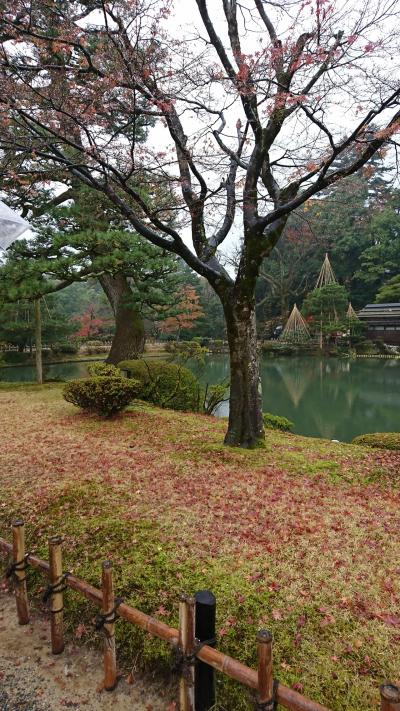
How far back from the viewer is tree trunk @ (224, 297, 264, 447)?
160 inches

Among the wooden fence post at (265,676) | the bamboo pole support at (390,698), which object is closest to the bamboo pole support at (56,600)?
the wooden fence post at (265,676)

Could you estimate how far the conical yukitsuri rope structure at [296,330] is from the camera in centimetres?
2477

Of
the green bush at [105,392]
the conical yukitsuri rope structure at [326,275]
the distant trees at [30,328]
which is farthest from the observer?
the conical yukitsuri rope structure at [326,275]

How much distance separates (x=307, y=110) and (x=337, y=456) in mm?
3251

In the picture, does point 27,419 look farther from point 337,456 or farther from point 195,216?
point 337,456

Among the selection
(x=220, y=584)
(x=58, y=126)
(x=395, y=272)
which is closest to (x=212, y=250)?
(x=58, y=126)

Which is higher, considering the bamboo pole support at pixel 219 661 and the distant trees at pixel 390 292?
the distant trees at pixel 390 292

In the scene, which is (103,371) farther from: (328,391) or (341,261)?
(341,261)

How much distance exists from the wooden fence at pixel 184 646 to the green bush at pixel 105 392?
3527 millimetres

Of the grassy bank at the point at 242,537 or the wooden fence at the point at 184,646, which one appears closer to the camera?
the wooden fence at the point at 184,646

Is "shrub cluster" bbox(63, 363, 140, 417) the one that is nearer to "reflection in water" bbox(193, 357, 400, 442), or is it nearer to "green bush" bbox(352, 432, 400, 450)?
"green bush" bbox(352, 432, 400, 450)

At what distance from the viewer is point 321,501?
3.06 meters

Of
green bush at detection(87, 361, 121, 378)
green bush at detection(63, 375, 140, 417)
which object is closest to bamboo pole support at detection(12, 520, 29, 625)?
green bush at detection(63, 375, 140, 417)

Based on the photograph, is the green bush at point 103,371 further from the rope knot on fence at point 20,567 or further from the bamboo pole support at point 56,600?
the bamboo pole support at point 56,600
